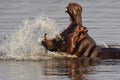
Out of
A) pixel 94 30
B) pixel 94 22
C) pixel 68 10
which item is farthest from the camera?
pixel 94 22

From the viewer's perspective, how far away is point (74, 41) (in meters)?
16.2

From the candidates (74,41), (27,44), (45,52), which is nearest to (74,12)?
(74,41)

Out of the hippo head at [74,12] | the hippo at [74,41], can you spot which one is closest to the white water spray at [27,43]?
the hippo at [74,41]

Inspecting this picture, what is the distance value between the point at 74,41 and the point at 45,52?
0.74 metres

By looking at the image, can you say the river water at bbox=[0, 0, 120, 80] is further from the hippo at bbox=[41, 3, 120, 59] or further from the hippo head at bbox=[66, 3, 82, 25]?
the hippo head at bbox=[66, 3, 82, 25]

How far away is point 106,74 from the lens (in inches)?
555

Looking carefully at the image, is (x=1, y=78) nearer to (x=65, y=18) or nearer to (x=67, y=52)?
(x=67, y=52)

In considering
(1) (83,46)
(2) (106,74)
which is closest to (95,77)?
(2) (106,74)

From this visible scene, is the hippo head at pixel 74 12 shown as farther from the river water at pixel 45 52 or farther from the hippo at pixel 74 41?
the river water at pixel 45 52

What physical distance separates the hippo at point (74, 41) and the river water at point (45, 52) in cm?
24

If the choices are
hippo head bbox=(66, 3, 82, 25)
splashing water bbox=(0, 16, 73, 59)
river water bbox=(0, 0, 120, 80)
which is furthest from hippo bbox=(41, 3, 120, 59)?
splashing water bbox=(0, 16, 73, 59)

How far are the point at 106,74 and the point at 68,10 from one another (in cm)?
236

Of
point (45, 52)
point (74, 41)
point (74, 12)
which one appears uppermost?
point (74, 12)

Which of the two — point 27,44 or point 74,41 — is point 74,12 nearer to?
point 74,41
